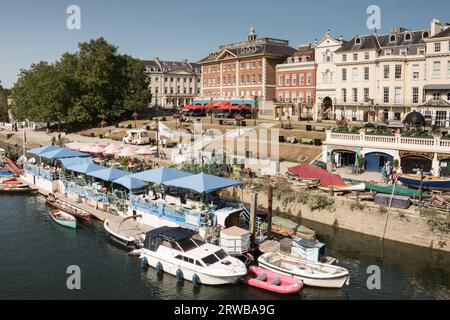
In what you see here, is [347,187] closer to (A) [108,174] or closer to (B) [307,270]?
(B) [307,270]

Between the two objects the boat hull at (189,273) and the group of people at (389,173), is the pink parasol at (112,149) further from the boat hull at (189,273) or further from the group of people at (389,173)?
the group of people at (389,173)

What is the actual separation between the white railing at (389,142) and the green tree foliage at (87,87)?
5569 centimetres

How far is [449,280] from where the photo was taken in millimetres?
25094

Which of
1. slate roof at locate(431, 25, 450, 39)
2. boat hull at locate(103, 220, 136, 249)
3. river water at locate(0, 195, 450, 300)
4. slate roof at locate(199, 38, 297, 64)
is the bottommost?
river water at locate(0, 195, 450, 300)

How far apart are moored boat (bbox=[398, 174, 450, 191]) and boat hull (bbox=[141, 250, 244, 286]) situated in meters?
17.1

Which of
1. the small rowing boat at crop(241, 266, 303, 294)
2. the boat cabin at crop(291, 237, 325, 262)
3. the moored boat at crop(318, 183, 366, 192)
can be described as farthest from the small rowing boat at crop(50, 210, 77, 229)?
the moored boat at crop(318, 183, 366, 192)

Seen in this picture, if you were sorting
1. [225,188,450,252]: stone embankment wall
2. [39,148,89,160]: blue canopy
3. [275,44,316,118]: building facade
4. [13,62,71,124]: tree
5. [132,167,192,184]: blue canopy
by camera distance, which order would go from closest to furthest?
[225,188,450,252]: stone embankment wall
[132,167,192,184]: blue canopy
[39,148,89,160]: blue canopy
[275,44,316,118]: building facade
[13,62,71,124]: tree

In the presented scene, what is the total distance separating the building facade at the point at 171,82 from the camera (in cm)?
12456

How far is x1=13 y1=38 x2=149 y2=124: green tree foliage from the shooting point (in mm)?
84750

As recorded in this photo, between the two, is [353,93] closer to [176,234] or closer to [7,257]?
[176,234]

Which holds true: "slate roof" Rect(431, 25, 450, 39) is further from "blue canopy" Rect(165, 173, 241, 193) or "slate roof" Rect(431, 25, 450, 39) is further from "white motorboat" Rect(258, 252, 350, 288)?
"white motorboat" Rect(258, 252, 350, 288)

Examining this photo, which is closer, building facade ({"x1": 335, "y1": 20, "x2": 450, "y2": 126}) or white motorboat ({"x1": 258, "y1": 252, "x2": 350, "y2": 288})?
white motorboat ({"x1": 258, "y1": 252, "x2": 350, "y2": 288})

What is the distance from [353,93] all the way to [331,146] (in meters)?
26.6

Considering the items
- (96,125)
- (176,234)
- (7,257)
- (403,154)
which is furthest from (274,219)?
(96,125)
